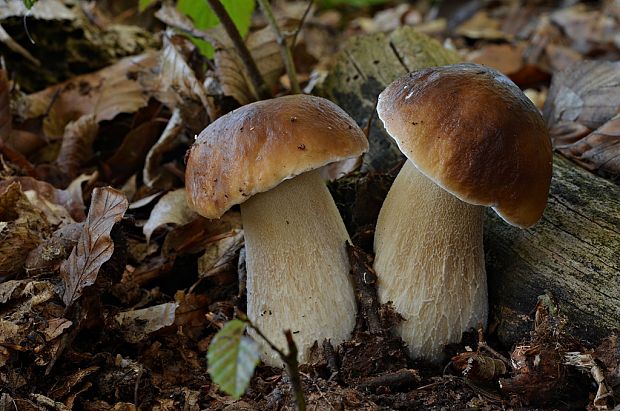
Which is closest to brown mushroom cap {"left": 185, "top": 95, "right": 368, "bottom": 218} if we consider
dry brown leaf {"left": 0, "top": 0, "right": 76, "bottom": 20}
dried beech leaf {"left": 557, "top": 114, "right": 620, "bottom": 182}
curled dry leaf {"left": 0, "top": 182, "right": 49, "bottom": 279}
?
curled dry leaf {"left": 0, "top": 182, "right": 49, "bottom": 279}

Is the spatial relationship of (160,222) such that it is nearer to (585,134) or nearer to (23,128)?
(23,128)

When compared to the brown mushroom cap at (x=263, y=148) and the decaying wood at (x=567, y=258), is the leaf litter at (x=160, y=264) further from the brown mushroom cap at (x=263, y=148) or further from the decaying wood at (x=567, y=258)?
the brown mushroom cap at (x=263, y=148)

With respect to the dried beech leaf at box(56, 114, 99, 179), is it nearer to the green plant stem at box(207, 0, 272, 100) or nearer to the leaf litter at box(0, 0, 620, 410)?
the leaf litter at box(0, 0, 620, 410)

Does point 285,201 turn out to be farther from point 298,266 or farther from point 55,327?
point 55,327

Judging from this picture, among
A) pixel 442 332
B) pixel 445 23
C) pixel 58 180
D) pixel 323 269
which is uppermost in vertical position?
pixel 58 180

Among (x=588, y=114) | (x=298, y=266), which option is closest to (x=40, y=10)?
(x=298, y=266)

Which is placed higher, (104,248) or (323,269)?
(104,248)

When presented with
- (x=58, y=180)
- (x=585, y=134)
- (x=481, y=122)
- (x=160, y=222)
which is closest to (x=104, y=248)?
(x=160, y=222)
